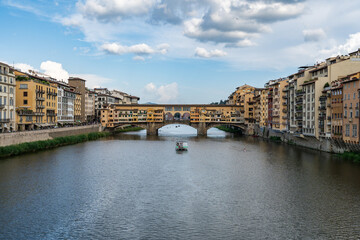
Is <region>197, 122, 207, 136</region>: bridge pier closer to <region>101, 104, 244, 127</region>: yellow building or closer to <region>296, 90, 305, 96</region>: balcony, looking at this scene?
<region>101, 104, 244, 127</region>: yellow building

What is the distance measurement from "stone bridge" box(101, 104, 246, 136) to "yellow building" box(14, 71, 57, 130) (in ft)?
95.1

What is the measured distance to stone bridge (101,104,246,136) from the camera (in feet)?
330

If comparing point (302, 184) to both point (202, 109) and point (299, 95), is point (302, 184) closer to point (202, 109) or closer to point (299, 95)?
point (299, 95)

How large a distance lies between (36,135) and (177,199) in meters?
36.5

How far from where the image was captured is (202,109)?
10275 centimetres

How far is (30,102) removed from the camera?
6425 cm

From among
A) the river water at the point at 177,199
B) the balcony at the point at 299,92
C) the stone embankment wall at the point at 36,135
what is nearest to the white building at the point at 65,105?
the stone embankment wall at the point at 36,135

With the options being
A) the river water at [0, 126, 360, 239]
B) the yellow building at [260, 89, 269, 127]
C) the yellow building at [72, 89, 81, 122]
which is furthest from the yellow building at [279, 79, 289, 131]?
the yellow building at [72, 89, 81, 122]

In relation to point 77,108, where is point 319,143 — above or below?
below

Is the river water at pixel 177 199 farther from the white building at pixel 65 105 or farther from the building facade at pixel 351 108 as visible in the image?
the white building at pixel 65 105


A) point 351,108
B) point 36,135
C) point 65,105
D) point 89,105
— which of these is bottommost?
point 36,135

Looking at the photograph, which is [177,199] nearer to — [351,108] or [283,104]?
[351,108]

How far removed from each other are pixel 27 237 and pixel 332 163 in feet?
117

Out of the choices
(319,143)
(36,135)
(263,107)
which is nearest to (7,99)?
(36,135)
